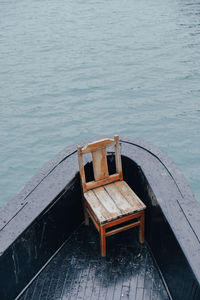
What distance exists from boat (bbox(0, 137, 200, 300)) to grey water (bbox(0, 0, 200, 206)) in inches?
142

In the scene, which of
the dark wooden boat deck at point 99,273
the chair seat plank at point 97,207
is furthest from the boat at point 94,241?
the chair seat plank at point 97,207

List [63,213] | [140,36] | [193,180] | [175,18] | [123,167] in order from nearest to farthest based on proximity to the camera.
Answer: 1. [63,213]
2. [123,167]
3. [193,180]
4. [140,36]
5. [175,18]

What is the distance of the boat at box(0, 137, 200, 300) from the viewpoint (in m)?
3.47

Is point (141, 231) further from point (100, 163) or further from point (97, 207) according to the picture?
point (100, 163)

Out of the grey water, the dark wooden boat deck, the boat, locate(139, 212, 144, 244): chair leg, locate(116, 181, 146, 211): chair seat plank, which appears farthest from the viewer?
the grey water

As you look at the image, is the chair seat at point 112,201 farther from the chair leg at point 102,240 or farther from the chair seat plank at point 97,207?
the chair leg at point 102,240

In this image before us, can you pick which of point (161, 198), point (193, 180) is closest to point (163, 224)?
point (161, 198)

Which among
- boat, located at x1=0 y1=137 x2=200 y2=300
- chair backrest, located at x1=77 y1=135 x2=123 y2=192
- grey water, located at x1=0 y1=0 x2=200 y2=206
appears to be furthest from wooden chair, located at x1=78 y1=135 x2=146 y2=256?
grey water, located at x1=0 y1=0 x2=200 y2=206

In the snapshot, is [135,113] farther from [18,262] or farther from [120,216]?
[18,262]

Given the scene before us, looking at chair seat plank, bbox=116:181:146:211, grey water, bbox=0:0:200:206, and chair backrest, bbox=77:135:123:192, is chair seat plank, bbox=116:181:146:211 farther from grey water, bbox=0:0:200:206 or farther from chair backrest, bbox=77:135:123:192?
grey water, bbox=0:0:200:206

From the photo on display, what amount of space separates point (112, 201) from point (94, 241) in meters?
0.71

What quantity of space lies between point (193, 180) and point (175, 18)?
15.2 meters

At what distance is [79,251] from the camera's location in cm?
441

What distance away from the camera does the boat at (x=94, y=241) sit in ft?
11.4
